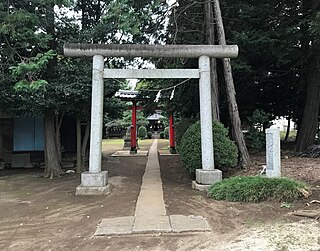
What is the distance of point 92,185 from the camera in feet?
26.1

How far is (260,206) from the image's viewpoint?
20.6 ft

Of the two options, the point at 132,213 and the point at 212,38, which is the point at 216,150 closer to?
the point at 132,213

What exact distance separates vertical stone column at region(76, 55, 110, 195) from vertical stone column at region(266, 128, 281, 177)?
395cm

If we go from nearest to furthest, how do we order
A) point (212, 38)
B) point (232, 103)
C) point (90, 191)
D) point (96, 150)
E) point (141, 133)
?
point (90, 191) → point (96, 150) → point (232, 103) → point (212, 38) → point (141, 133)

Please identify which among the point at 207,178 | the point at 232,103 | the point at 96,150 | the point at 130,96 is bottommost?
the point at 207,178

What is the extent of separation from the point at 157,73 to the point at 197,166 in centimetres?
293

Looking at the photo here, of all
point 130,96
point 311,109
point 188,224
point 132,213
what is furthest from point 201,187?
point 130,96

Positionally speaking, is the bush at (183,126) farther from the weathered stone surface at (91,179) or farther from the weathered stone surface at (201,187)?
the weathered stone surface at (91,179)

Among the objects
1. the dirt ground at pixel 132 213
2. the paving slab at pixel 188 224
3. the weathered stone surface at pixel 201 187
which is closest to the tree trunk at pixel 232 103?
the dirt ground at pixel 132 213

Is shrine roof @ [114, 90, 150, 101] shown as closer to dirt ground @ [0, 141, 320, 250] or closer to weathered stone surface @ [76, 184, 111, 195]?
dirt ground @ [0, 141, 320, 250]

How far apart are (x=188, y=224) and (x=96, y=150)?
3.71 metres

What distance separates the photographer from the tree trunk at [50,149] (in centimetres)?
1150

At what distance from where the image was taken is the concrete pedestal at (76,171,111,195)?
7848 mm

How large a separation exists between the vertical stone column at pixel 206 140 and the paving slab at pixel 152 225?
110 inches
